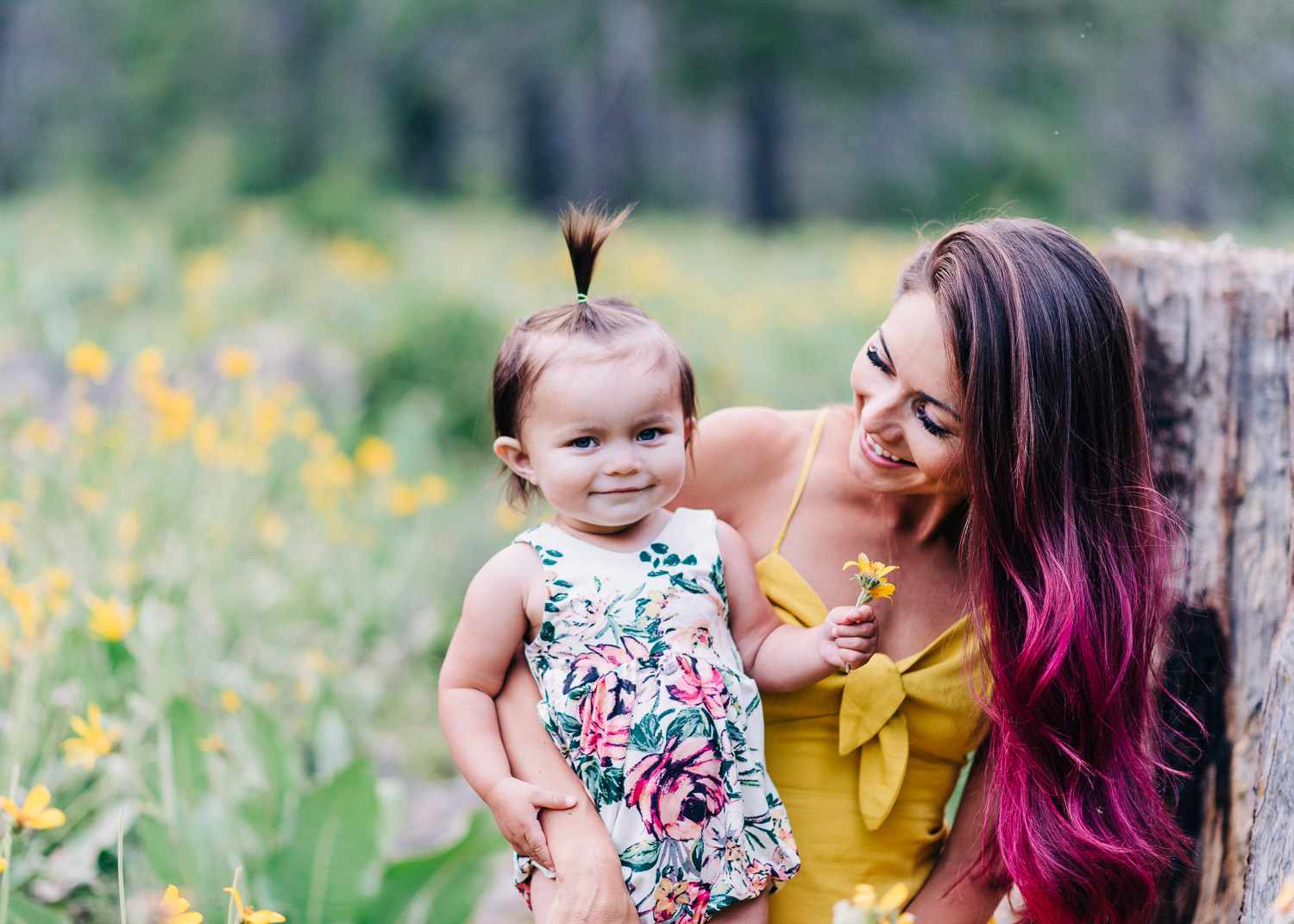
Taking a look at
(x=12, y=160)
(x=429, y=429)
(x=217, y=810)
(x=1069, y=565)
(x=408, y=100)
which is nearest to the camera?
(x=1069, y=565)

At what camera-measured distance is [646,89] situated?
56.1 feet

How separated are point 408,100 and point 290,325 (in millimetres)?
14967

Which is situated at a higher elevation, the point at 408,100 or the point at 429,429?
the point at 408,100

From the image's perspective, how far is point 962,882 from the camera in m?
1.56

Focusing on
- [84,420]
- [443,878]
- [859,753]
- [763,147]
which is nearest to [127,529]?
[84,420]

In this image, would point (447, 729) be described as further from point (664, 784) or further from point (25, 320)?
point (25, 320)

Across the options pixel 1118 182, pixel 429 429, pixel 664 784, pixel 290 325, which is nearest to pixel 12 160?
pixel 290 325

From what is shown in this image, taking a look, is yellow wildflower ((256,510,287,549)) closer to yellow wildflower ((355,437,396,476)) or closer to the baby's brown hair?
yellow wildflower ((355,437,396,476))

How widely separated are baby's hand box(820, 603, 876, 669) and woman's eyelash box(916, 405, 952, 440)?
26cm

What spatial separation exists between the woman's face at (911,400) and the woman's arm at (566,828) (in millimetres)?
592

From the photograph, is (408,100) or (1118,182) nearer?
(1118,182)

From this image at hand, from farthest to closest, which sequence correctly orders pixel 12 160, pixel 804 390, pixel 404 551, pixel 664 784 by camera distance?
pixel 12 160
pixel 804 390
pixel 404 551
pixel 664 784

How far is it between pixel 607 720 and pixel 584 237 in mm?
673

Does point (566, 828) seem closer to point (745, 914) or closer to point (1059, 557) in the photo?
point (745, 914)
